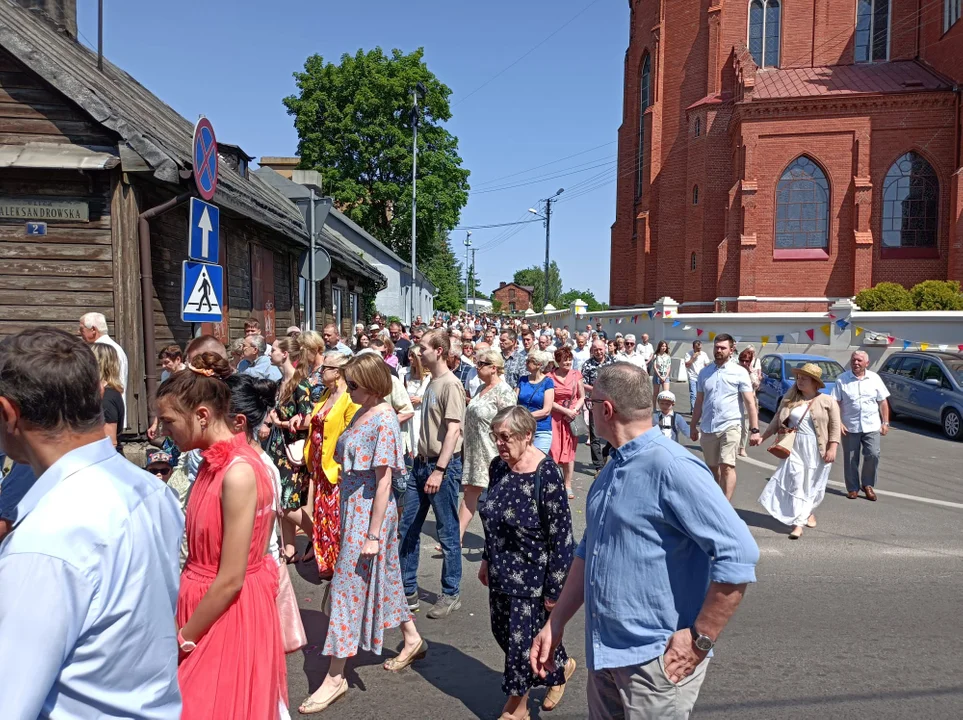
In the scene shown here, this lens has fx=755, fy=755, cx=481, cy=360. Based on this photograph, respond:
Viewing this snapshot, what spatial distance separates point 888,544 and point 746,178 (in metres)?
26.9

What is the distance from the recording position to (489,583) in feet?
13.2

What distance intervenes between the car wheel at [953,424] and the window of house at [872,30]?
26.8 m

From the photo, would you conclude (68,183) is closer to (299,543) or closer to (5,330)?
(5,330)

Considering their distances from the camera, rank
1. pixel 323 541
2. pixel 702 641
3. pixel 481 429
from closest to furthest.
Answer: pixel 702 641 < pixel 323 541 < pixel 481 429

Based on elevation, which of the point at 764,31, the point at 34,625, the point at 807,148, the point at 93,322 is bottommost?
the point at 34,625

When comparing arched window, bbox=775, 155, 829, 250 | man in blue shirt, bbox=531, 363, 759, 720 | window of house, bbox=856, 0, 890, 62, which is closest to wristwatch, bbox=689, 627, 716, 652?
man in blue shirt, bbox=531, 363, 759, 720

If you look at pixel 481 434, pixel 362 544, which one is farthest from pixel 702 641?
pixel 481 434

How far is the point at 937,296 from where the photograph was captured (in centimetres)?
2391

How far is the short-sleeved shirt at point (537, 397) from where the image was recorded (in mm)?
7410

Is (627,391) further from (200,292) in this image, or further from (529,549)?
(200,292)

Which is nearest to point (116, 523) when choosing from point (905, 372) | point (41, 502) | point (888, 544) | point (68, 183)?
point (41, 502)

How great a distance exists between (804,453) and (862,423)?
1877 mm

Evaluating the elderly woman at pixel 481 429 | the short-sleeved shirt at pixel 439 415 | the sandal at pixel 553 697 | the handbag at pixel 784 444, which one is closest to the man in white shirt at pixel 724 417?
the handbag at pixel 784 444

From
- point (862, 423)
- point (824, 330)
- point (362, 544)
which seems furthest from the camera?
point (824, 330)
